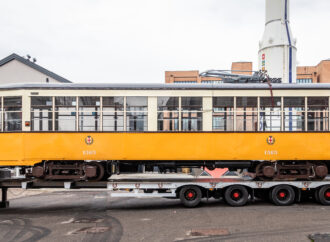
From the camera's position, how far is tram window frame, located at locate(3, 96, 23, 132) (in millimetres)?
10156

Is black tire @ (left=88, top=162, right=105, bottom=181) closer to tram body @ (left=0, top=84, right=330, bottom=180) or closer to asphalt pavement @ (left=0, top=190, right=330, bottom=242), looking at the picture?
tram body @ (left=0, top=84, right=330, bottom=180)

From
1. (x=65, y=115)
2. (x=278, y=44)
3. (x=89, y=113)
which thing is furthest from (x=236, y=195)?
(x=278, y=44)

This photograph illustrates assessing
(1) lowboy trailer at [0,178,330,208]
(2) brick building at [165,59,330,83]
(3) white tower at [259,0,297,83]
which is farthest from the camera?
(2) brick building at [165,59,330,83]

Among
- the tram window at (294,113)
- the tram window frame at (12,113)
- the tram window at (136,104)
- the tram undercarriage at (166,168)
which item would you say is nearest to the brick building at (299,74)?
the tram window at (294,113)

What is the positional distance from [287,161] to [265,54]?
15.7m

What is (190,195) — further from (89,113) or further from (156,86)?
(89,113)

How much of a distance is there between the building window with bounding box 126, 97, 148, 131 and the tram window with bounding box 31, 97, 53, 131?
2.52 meters

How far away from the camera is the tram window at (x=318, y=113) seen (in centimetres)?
1040

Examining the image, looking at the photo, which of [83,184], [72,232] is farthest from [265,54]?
[72,232]

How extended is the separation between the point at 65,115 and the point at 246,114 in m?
5.95

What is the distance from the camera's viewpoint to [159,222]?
845 centimetres

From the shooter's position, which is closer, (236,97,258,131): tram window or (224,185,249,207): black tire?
(224,185,249,207): black tire

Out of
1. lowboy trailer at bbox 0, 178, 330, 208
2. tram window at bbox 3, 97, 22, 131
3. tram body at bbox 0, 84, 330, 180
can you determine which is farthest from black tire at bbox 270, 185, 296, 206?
tram window at bbox 3, 97, 22, 131

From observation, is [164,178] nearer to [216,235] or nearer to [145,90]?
[145,90]
